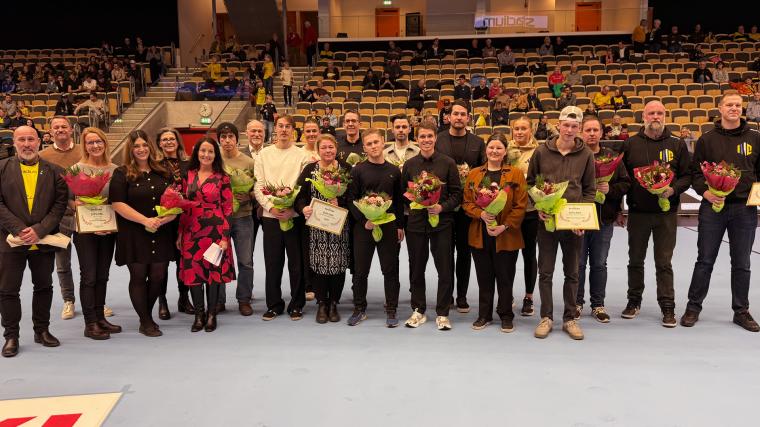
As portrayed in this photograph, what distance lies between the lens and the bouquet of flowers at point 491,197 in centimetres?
419

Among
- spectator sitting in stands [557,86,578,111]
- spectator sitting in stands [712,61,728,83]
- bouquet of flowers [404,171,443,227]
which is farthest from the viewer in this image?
spectator sitting in stands [712,61,728,83]

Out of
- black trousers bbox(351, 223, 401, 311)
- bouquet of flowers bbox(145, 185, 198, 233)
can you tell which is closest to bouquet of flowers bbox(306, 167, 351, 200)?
black trousers bbox(351, 223, 401, 311)

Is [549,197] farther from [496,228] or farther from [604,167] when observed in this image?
[604,167]

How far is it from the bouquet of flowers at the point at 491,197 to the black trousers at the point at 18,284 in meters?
2.99

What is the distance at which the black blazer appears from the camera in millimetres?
4078

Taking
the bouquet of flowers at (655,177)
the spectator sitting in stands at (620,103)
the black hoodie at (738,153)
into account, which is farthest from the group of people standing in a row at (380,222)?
the spectator sitting in stands at (620,103)

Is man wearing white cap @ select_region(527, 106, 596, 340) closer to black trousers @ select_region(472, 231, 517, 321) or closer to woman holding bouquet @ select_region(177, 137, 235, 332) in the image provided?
black trousers @ select_region(472, 231, 517, 321)

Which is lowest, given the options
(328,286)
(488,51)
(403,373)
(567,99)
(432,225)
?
(403,373)


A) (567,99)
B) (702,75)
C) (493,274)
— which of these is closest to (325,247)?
(493,274)

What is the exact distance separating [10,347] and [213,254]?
1438mm

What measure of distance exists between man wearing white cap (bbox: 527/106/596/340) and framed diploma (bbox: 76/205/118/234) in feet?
9.80

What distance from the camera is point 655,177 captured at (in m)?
4.45

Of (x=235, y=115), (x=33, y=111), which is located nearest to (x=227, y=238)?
(x=235, y=115)

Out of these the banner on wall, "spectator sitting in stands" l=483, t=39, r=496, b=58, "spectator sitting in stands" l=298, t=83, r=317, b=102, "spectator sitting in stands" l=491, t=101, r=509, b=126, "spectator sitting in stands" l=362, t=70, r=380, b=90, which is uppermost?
the banner on wall
